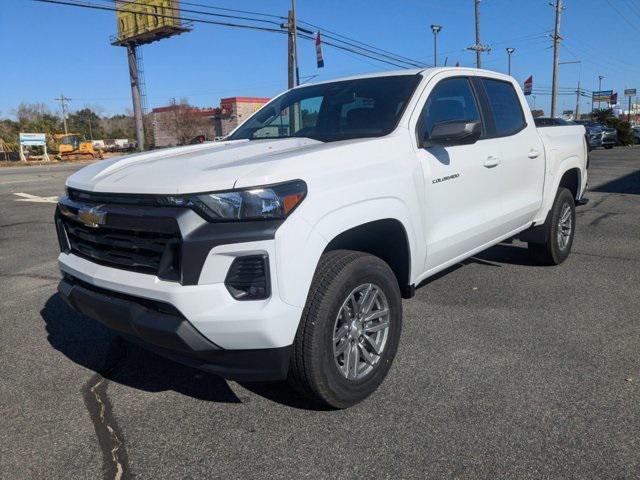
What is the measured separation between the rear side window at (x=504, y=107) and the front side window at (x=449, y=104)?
1.05 feet

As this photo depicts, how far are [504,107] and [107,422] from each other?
3907 mm

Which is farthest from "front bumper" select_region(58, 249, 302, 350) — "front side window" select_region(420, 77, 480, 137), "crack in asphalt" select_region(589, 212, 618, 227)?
"crack in asphalt" select_region(589, 212, 618, 227)

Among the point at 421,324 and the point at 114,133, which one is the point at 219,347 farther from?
the point at 114,133

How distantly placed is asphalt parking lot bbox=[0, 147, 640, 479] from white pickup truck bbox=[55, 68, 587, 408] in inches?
14.2

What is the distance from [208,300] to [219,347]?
0.23m

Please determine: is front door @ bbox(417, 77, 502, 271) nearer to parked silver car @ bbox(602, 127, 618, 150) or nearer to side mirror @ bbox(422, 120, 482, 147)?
side mirror @ bbox(422, 120, 482, 147)

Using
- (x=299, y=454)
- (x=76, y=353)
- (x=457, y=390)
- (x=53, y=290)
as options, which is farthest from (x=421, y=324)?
(x=53, y=290)

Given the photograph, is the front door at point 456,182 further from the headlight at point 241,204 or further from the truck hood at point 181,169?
the headlight at point 241,204

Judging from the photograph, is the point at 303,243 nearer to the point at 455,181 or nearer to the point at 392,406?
the point at 392,406

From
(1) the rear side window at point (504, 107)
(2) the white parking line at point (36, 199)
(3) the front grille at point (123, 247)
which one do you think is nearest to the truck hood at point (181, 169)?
(3) the front grille at point (123, 247)

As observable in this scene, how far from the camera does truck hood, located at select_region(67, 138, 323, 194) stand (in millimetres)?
2539

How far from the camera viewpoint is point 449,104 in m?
A: 3.99

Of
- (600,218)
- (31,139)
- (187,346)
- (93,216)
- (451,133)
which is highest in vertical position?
(31,139)

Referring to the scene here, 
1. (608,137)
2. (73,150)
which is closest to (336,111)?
(608,137)
